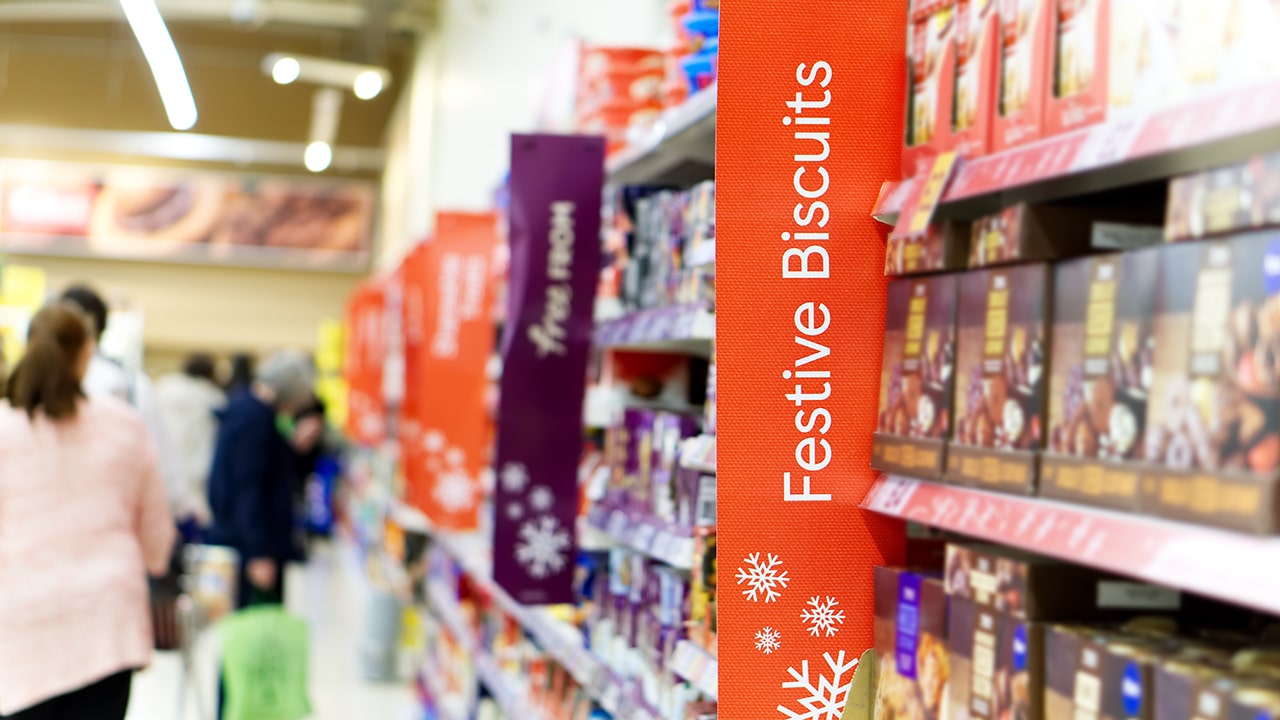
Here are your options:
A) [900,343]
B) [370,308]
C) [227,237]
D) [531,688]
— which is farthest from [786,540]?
[227,237]

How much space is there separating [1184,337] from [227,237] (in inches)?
703

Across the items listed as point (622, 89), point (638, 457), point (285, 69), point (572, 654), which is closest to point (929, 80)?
point (638, 457)

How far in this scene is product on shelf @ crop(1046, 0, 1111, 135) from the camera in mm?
→ 1610

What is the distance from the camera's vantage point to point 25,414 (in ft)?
12.3

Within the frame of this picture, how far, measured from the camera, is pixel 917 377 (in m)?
1.93

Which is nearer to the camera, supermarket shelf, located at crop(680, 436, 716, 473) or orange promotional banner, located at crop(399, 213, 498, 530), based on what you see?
supermarket shelf, located at crop(680, 436, 716, 473)

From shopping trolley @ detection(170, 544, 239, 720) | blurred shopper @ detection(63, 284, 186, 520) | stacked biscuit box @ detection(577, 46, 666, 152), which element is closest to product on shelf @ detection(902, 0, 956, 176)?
stacked biscuit box @ detection(577, 46, 666, 152)

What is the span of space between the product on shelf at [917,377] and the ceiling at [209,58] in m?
10.2

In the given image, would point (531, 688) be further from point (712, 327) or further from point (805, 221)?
point (805, 221)

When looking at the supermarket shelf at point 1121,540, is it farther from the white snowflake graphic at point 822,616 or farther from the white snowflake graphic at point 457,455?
the white snowflake graphic at point 457,455

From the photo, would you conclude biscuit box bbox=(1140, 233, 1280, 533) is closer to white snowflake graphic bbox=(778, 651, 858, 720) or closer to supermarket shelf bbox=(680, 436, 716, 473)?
white snowflake graphic bbox=(778, 651, 858, 720)

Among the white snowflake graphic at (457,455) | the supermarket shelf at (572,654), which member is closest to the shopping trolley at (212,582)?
the white snowflake graphic at (457,455)

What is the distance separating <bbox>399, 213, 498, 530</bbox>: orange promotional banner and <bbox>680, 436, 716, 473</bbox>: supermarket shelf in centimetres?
308

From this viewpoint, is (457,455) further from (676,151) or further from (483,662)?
(676,151)
